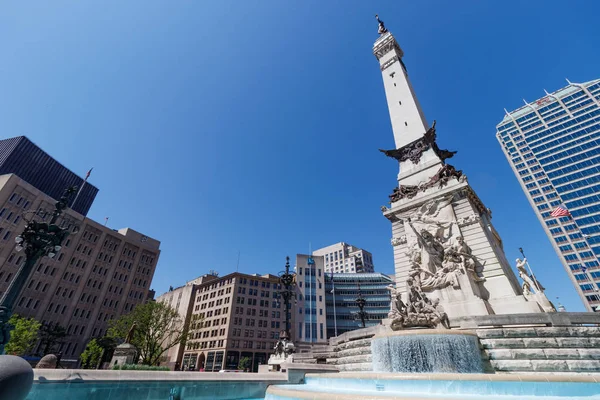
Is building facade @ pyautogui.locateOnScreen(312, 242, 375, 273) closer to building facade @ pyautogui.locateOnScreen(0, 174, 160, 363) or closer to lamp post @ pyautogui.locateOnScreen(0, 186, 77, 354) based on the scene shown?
building facade @ pyautogui.locateOnScreen(0, 174, 160, 363)

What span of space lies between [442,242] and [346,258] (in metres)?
106

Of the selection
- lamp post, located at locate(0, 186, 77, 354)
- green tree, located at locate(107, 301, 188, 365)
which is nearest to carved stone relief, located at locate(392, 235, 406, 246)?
lamp post, located at locate(0, 186, 77, 354)

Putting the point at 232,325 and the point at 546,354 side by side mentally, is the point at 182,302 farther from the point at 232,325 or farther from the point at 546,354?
the point at 546,354

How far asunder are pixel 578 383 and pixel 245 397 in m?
9.19

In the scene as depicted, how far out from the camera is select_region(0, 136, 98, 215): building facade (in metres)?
64.4

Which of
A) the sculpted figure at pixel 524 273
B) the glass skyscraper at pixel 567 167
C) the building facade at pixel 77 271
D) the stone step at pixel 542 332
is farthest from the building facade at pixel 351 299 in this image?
the stone step at pixel 542 332

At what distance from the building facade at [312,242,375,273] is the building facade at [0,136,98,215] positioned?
316 ft

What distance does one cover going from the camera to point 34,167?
7088 cm

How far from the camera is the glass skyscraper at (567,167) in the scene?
70.5m

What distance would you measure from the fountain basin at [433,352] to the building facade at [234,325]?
55427 millimetres

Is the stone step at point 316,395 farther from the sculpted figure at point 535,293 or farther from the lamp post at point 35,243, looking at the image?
the sculpted figure at point 535,293

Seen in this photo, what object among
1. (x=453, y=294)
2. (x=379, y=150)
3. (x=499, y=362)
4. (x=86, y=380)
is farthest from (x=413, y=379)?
(x=379, y=150)

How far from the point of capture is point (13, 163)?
64.9 meters

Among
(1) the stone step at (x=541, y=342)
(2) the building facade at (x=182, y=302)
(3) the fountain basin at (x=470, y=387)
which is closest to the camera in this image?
(3) the fountain basin at (x=470, y=387)
